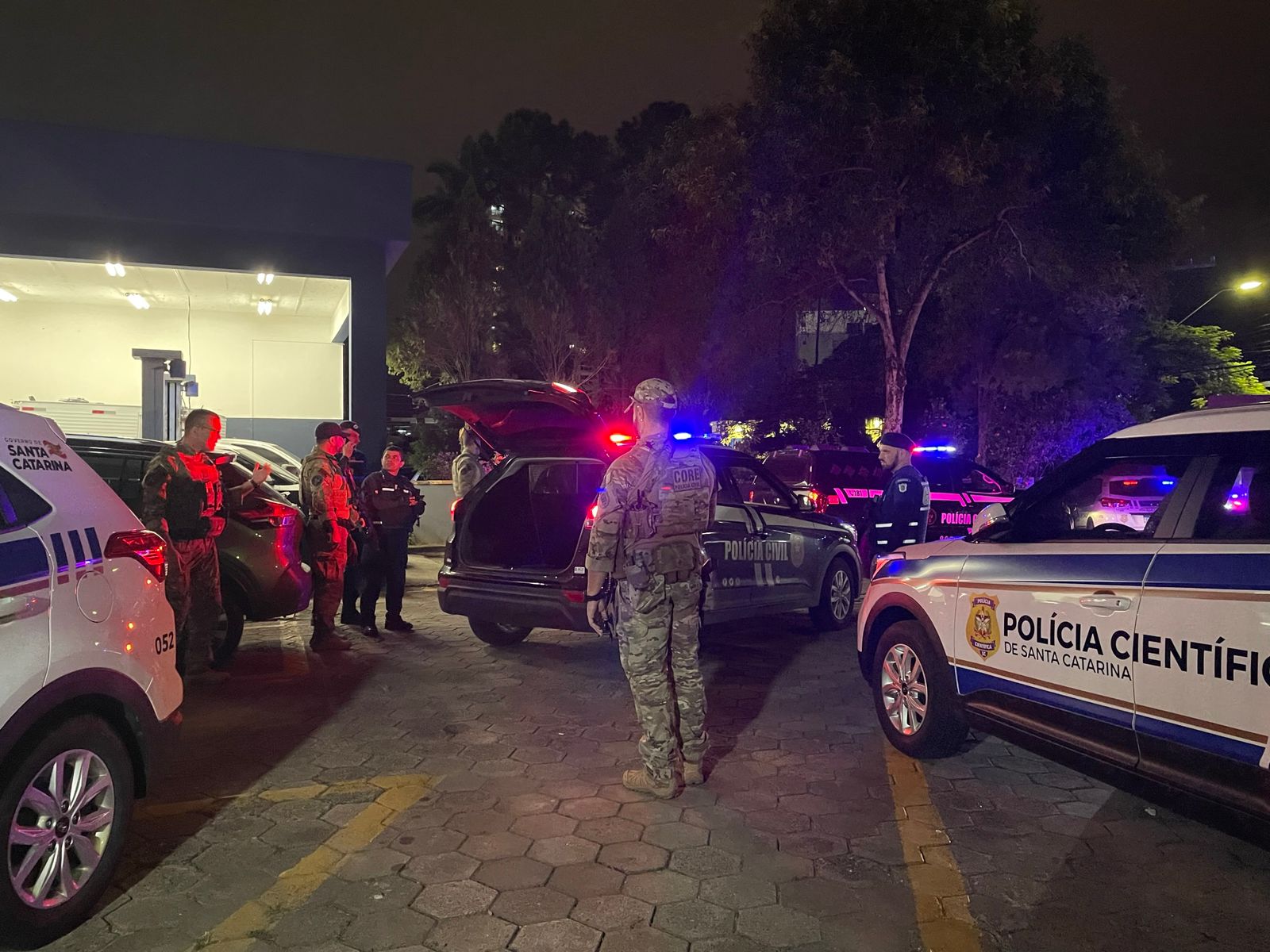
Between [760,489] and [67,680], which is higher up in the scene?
[760,489]

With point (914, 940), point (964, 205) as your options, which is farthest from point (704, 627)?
point (964, 205)

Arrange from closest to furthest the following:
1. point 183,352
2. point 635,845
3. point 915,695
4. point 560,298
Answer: point 635,845
point 915,695
point 183,352
point 560,298

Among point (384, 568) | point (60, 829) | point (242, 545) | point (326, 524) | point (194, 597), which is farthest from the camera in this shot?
point (384, 568)

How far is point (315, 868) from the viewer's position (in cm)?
350

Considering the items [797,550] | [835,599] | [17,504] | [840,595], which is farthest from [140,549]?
[840,595]

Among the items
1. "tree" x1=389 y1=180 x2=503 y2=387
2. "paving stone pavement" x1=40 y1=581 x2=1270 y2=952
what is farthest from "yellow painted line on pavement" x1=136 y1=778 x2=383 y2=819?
"tree" x1=389 y1=180 x2=503 y2=387

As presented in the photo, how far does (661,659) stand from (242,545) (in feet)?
12.1

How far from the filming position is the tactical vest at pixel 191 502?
567 cm

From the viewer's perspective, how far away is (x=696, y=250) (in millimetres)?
16797

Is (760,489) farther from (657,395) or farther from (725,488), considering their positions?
(657,395)

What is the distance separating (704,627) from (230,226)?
10126 mm

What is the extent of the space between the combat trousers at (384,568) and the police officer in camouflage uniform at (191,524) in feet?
5.58

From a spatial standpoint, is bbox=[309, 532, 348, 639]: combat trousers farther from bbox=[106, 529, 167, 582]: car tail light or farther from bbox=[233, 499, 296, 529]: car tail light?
bbox=[106, 529, 167, 582]: car tail light

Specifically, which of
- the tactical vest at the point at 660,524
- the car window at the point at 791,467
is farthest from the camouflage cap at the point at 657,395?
the car window at the point at 791,467
